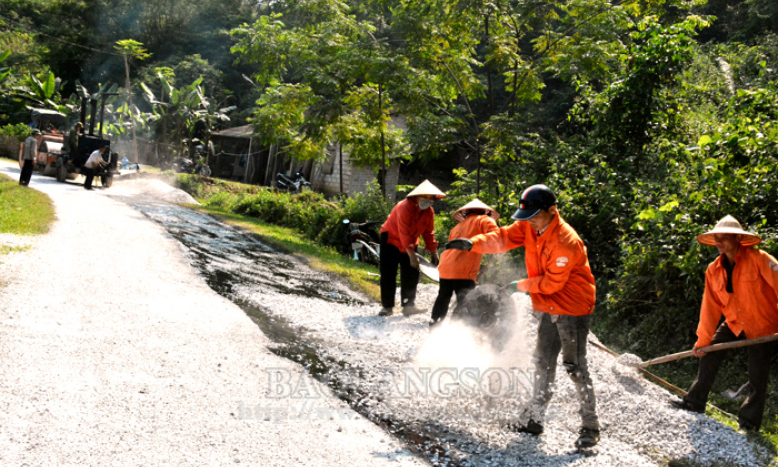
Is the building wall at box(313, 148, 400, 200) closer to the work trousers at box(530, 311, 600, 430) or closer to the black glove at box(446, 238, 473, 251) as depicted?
the black glove at box(446, 238, 473, 251)

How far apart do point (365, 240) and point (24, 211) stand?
7.62 metres

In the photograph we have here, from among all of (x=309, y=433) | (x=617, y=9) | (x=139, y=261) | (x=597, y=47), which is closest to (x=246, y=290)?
(x=139, y=261)

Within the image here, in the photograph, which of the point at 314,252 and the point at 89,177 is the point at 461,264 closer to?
the point at 314,252

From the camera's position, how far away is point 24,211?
1348 cm

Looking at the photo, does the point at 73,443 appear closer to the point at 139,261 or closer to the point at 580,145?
the point at 139,261

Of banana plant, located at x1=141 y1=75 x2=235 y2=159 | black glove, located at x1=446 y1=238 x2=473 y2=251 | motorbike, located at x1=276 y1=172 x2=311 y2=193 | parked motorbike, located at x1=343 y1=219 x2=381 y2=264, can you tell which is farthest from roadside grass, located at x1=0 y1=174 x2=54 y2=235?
banana plant, located at x1=141 y1=75 x2=235 y2=159

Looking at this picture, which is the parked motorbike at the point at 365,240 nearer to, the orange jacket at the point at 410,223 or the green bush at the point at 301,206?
the green bush at the point at 301,206

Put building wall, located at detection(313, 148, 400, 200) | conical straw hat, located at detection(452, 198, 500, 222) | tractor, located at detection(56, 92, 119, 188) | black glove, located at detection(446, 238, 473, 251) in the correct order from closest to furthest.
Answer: black glove, located at detection(446, 238, 473, 251) < conical straw hat, located at detection(452, 198, 500, 222) < tractor, located at detection(56, 92, 119, 188) < building wall, located at detection(313, 148, 400, 200)

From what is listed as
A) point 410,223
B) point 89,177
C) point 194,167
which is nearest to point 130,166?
point 194,167

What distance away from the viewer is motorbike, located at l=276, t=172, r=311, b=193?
3238 cm

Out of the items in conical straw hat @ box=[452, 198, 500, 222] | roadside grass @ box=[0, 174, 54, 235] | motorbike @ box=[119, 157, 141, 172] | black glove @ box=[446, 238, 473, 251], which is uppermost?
conical straw hat @ box=[452, 198, 500, 222]

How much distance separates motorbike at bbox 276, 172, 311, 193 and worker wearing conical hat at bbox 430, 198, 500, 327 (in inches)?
979

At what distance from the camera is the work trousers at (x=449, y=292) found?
7539 millimetres

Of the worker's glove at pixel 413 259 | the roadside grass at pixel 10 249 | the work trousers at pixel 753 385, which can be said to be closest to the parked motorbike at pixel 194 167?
the roadside grass at pixel 10 249
